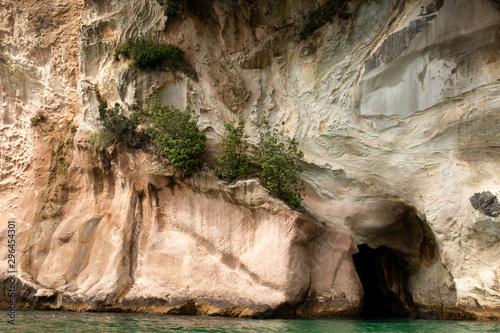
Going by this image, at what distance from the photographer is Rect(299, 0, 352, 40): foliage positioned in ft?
46.0

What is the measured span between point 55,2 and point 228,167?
34.4 ft

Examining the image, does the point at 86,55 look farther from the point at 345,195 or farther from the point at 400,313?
the point at 400,313

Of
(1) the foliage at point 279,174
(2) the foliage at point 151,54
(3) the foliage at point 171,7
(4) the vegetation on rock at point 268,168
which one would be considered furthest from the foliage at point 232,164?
(3) the foliage at point 171,7

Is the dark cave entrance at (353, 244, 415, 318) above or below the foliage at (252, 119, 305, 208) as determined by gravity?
below

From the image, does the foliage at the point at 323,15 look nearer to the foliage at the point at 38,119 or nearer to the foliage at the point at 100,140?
the foliage at the point at 100,140

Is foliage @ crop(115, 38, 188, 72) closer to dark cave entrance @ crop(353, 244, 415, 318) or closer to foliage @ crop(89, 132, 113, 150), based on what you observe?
foliage @ crop(89, 132, 113, 150)

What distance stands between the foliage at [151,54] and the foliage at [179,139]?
2.55 m

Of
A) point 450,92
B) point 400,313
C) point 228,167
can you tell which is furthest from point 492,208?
point 228,167

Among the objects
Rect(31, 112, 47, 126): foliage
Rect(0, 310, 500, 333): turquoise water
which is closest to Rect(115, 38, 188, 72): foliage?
Rect(31, 112, 47, 126): foliage

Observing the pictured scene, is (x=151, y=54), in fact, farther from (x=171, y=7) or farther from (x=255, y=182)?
(x=255, y=182)

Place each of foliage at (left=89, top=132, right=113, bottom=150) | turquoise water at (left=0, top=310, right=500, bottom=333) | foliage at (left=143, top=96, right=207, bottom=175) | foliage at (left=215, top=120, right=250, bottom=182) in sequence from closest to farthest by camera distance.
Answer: turquoise water at (left=0, top=310, right=500, bottom=333) < foliage at (left=215, top=120, right=250, bottom=182) < foliage at (left=143, top=96, right=207, bottom=175) < foliage at (left=89, top=132, right=113, bottom=150)

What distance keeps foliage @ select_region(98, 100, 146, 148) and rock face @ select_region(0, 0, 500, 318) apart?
0.49m

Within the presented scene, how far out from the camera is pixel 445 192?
1159cm

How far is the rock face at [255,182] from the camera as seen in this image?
37.0ft
